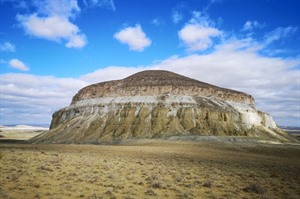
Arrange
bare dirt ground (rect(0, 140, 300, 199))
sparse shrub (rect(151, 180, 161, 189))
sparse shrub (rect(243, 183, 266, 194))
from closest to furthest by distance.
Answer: bare dirt ground (rect(0, 140, 300, 199)) < sparse shrub (rect(243, 183, 266, 194)) < sparse shrub (rect(151, 180, 161, 189))

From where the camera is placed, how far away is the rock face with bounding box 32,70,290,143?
62.5 m

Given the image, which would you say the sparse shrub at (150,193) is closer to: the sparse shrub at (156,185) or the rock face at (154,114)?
the sparse shrub at (156,185)

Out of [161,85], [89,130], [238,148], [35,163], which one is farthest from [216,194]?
[161,85]

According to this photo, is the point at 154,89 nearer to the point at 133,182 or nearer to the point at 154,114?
the point at 154,114

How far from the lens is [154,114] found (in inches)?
2633

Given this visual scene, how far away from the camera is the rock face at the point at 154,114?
62500 millimetres

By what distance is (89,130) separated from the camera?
211 ft

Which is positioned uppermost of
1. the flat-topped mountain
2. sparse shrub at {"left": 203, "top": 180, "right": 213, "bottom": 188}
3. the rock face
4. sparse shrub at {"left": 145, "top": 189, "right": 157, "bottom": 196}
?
the flat-topped mountain

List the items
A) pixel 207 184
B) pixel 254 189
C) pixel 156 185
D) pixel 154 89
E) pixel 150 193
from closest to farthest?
pixel 150 193 → pixel 254 189 → pixel 156 185 → pixel 207 184 → pixel 154 89

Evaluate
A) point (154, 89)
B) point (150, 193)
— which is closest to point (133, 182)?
point (150, 193)

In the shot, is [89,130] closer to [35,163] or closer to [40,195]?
[35,163]

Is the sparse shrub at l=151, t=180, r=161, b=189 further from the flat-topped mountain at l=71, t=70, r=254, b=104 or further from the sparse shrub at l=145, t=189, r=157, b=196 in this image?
the flat-topped mountain at l=71, t=70, r=254, b=104

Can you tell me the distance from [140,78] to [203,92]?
64.0ft

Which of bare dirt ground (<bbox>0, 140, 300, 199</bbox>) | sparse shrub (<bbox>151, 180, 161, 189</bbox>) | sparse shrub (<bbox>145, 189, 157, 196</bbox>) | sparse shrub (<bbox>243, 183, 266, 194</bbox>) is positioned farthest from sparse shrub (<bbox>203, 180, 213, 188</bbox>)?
sparse shrub (<bbox>145, 189, 157, 196</bbox>)
